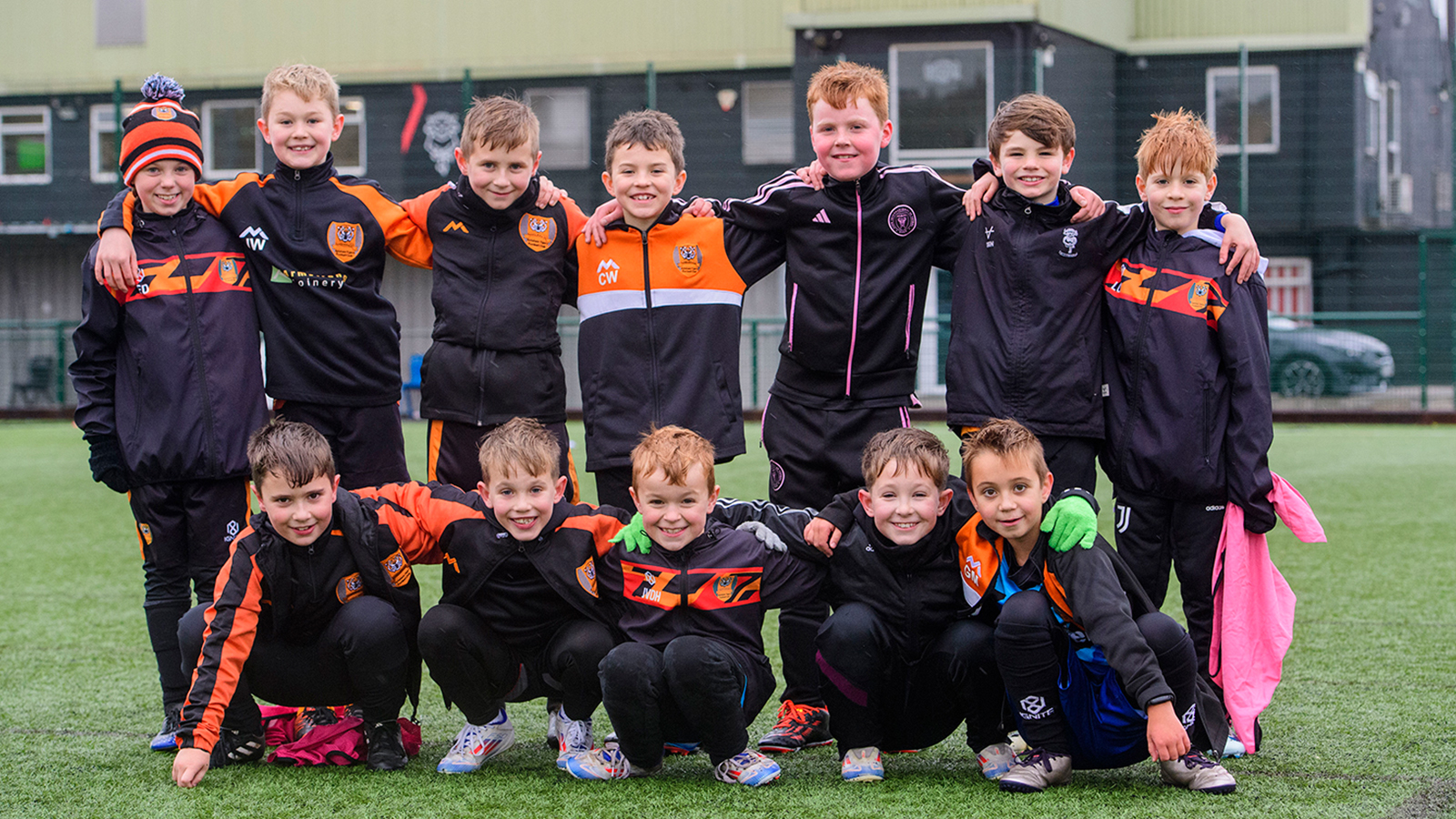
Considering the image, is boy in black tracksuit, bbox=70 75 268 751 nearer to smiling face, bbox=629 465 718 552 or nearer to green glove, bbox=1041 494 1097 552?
smiling face, bbox=629 465 718 552

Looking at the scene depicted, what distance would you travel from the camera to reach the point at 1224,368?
328cm

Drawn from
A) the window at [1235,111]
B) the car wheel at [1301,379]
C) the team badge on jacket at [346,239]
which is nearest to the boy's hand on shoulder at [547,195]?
the team badge on jacket at [346,239]

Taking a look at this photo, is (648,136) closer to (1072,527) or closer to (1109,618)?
(1072,527)

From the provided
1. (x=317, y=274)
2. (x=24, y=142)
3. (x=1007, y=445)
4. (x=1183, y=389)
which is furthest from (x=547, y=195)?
(x=24, y=142)

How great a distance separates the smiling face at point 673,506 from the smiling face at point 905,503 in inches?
16.4

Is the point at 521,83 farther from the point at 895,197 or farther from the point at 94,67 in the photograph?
the point at 895,197

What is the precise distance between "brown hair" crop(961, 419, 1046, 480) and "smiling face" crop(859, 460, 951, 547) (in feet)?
0.34

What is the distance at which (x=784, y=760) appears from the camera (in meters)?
3.29

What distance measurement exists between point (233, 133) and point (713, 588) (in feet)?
53.1

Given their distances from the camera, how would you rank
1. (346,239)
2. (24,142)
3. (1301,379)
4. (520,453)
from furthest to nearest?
1. (24,142)
2. (1301,379)
3. (346,239)
4. (520,453)

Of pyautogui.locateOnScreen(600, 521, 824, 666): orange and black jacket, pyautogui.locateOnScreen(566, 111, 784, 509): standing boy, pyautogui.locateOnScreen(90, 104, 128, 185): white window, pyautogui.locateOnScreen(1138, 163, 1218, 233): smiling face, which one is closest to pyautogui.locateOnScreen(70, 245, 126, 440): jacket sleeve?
pyautogui.locateOnScreen(566, 111, 784, 509): standing boy

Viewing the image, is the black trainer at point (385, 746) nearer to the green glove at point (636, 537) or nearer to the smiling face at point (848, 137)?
the green glove at point (636, 537)

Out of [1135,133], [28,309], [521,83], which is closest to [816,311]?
[1135,133]

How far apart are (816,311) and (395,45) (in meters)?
15.1
